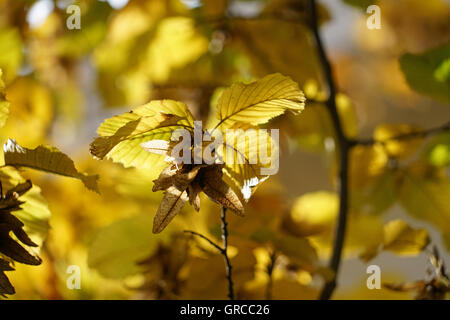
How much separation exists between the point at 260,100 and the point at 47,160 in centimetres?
10

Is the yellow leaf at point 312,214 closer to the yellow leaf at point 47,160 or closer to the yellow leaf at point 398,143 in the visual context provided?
the yellow leaf at point 398,143

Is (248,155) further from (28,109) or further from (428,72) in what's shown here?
(28,109)

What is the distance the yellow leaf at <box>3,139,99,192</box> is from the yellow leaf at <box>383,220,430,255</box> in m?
0.20

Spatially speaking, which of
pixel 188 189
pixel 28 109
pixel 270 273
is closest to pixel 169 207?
pixel 188 189

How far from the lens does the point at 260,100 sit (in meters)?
0.19

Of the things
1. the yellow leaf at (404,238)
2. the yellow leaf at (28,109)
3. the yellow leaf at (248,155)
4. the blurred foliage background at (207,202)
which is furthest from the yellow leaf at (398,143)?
the yellow leaf at (28,109)

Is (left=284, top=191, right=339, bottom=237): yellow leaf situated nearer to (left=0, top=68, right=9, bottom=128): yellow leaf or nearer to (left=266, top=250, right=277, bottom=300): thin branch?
(left=266, top=250, right=277, bottom=300): thin branch

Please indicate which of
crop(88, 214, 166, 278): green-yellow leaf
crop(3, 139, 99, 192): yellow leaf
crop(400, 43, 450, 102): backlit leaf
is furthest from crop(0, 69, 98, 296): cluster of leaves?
crop(400, 43, 450, 102): backlit leaf

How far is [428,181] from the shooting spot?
392 millimetres

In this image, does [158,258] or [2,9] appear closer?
[158,258]

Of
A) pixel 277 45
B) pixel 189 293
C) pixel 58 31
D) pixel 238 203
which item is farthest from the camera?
pixel 58 31
